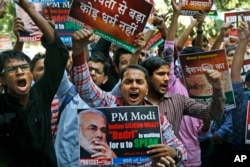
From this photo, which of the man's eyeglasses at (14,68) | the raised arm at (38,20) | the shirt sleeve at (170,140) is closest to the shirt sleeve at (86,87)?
the raised arm at (38,20)

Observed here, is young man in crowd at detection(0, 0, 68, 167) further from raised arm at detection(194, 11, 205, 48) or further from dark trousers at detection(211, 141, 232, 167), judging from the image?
raised arm at detection(194, 11, 205, 48)

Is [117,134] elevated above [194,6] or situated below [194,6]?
below

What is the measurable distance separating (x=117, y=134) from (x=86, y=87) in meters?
0.43

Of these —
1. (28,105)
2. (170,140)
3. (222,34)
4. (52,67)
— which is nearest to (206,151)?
(222,34)

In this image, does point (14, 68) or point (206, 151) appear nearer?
point (14, 68)

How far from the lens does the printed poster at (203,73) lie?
5.48 meters

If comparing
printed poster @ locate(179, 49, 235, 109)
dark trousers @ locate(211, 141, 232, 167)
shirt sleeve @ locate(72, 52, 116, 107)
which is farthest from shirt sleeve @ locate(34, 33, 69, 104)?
dark trousers @ locate(211, 141, 232, 167)

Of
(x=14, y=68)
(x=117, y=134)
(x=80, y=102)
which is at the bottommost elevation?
(x=117, y=134)

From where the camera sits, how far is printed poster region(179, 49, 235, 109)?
5.48 metres

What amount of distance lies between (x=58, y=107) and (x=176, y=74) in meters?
1.89

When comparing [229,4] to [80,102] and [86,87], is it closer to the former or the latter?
[80,102]

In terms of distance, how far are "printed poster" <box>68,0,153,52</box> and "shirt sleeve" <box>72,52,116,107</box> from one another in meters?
0.53

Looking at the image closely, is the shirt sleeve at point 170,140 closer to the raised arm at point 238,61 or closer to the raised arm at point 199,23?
the raised arm at point 238,61

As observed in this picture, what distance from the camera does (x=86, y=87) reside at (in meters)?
4.29
